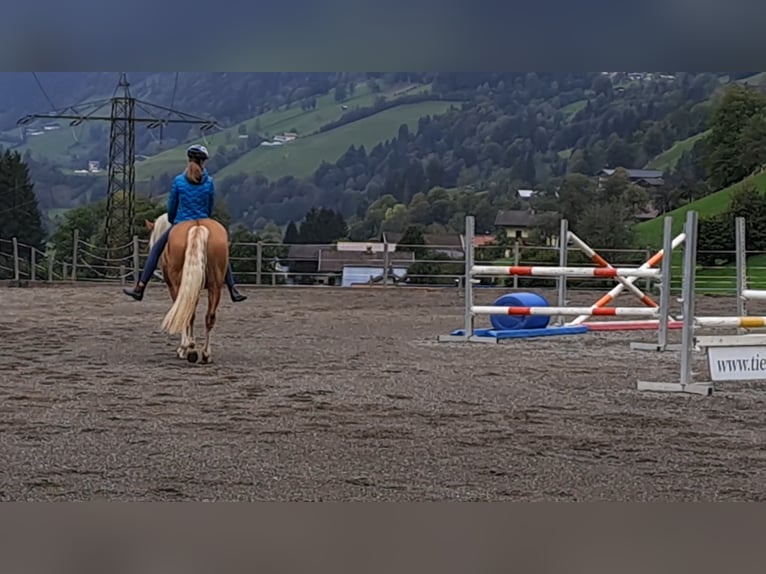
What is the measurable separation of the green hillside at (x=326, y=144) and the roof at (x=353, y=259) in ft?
36.3

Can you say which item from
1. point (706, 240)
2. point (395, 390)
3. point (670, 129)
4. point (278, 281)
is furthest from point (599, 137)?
point (395, 390)

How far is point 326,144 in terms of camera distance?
3281 centimetres

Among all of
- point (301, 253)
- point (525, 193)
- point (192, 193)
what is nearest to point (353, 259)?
point (301, 253)

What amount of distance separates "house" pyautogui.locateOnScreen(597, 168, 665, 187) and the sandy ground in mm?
19393

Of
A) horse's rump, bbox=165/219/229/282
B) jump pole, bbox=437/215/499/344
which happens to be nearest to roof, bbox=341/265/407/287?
jump pole, bbox=437/215/499/344

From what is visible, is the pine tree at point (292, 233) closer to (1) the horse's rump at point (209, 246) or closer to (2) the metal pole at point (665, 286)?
(2) the metal pole at point (665, 286)

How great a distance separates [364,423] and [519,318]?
428 cm

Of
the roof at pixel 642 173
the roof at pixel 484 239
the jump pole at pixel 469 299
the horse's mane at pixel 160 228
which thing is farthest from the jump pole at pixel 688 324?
the roof at pixel 642 173

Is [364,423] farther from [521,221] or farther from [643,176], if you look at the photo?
[643,176]

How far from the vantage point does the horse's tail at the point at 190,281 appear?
5.99 metres

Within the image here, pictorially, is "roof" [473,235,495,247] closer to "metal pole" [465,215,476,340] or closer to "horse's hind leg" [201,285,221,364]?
"metal pole" [465,215,476,340]

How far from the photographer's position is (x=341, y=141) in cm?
3312

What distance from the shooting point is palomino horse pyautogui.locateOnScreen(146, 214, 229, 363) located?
237 inches

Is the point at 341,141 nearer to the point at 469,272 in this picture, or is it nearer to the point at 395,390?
the point at 469,272
